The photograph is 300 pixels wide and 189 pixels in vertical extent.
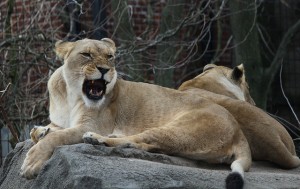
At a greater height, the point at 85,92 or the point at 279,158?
the point at 85,92

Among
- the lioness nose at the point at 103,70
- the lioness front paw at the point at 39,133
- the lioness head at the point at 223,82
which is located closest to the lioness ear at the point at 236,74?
the lioness head at the point at 223,82

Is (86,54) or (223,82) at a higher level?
(86,54)

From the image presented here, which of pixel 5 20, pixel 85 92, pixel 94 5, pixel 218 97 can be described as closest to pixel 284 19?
pixel 94 5

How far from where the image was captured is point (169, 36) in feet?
32.8

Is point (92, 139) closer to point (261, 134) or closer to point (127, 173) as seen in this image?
point (127, 173)

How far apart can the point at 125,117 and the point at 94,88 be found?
349 mm

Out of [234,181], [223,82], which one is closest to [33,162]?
[234,181]

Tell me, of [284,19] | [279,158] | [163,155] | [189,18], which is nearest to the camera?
[163,155]

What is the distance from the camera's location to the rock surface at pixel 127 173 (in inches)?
213

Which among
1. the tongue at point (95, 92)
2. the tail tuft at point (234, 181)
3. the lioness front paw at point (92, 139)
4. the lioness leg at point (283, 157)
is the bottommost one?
the lioness leg at point (283, 157)

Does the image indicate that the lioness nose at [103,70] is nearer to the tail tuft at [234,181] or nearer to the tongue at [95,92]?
the tongue at [95,92]

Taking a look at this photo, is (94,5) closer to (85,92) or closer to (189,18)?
(189,18)

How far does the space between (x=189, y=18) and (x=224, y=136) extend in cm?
371

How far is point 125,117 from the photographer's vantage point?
660 cm
